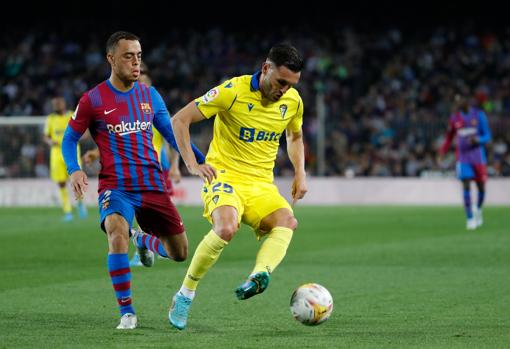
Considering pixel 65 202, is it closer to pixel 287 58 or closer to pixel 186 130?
pixel 186 130

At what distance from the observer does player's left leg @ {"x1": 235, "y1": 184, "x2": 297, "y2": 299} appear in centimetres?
751

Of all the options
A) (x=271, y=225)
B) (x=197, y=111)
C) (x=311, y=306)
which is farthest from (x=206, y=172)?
(x=311, y=306)

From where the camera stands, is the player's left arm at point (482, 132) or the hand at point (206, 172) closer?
the hand at point (206, 172)

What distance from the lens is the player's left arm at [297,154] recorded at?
26.7 ft

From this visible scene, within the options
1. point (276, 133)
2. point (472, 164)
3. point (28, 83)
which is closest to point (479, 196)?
point (472, 164)

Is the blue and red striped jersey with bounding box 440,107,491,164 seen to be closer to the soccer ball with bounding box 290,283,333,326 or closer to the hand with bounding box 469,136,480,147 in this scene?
the hand with bounding box 469,136,480,147

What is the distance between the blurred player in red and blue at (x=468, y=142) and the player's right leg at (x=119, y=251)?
1157 cm

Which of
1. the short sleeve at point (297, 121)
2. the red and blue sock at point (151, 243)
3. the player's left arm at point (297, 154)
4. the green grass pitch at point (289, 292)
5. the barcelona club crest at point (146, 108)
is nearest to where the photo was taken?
the green grass pitch at point (289, 292)

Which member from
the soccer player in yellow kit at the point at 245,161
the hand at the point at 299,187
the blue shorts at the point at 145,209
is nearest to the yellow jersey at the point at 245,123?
the soccer player in yellow kit at the point at 245,161

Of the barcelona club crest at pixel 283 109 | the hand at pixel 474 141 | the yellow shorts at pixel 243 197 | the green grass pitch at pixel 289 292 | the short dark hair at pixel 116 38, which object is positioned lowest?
the green grass pitch at pixel 289 292

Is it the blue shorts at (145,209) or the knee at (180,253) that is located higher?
the blue shorts at (145,209)

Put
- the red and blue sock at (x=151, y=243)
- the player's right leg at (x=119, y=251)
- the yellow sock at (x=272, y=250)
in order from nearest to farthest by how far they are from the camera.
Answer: the yellow sock at (x=272, y=250) → the player's right leg at (x=119, y=251) → the red and blue sock at (x=151, y=243)

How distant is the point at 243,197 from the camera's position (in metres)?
7.83

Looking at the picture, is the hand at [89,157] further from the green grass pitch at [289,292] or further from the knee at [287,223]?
the knee at [287,223]
